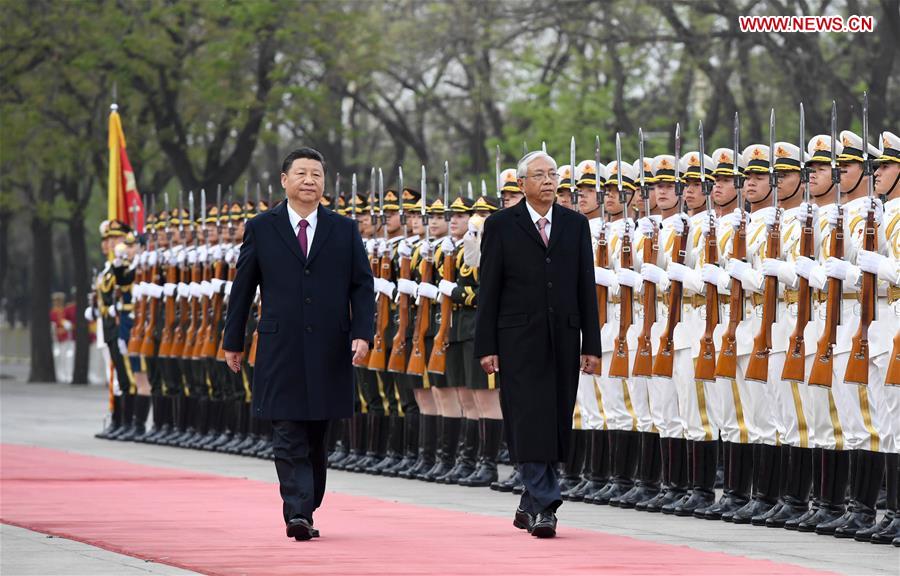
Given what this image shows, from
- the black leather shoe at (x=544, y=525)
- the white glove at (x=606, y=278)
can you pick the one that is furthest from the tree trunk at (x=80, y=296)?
the black leather shoe at (x=544, y=525)

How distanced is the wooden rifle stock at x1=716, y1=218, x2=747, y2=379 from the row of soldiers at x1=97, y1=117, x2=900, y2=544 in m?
0.01

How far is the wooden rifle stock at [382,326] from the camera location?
1585 cm

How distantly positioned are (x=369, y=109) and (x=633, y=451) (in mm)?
23537

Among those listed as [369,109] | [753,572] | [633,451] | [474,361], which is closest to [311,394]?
[753,572]

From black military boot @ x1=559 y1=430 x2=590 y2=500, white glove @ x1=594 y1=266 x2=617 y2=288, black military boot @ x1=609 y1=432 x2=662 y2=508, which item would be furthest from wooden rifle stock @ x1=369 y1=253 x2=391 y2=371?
black military boot @ x1=609 y1=432 x2=662 y2=508

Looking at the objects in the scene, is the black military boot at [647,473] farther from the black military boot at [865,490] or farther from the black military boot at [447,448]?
the black military boot at [447,448]

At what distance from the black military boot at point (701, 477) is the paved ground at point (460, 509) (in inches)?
7.0

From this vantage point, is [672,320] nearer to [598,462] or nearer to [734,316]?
[734,316]

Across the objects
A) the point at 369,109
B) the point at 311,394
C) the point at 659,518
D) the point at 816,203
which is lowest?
the point at 659,518

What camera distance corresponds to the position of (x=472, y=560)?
8992mm

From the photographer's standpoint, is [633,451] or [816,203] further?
[633,451]

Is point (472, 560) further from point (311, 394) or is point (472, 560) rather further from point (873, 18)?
point (873, 18)

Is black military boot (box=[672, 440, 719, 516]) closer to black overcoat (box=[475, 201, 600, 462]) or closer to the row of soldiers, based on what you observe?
the row of soldiers

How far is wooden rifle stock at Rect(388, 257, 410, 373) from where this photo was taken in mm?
15438
